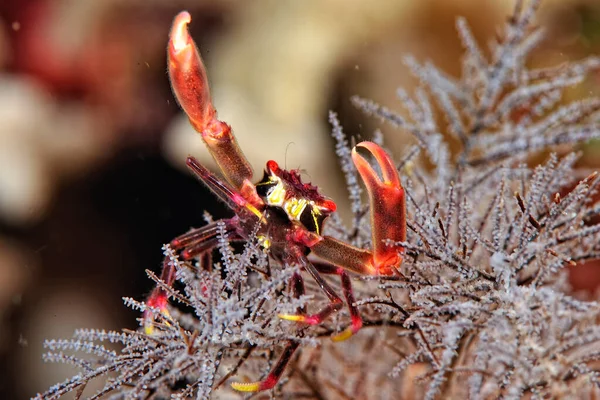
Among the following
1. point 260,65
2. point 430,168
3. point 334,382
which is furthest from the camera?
point 260,65

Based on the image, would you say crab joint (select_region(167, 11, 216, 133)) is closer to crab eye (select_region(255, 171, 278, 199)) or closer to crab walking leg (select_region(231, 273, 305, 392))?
crab eye (select_region(255, 171, 278, 199))

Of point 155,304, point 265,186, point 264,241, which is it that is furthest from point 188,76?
point 155,304

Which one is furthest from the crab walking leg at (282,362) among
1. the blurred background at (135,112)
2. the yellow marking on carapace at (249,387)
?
the blurred background at (135,112)

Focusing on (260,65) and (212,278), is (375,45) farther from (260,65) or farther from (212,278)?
(212,278)

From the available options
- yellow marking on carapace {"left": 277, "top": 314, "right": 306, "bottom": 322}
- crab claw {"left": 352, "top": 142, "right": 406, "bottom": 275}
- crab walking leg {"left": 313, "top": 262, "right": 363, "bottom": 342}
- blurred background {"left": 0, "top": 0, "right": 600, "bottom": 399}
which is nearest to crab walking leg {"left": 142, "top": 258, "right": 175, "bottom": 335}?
blurred background {"left": 0, "top": 0, "right": 600, "bottom": 399}

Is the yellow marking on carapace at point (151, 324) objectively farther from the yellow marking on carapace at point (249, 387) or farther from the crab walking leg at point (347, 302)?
the crab walking leg at point (347, 302)

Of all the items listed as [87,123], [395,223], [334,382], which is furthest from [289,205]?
[87,123]
